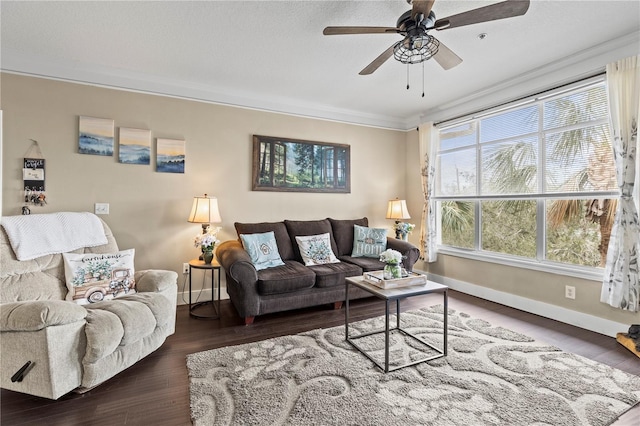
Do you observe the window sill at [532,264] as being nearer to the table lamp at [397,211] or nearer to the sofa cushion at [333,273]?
the table lamp at [397,211]

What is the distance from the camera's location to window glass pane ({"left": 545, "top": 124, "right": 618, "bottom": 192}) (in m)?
2.89

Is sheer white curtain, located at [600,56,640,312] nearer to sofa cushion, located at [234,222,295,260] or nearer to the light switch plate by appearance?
sofa cushion, located at [234,222,295,260]

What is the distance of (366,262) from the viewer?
3791 mm

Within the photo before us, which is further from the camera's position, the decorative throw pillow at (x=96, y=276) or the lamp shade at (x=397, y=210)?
the lamp shade at (x=397, y=210)

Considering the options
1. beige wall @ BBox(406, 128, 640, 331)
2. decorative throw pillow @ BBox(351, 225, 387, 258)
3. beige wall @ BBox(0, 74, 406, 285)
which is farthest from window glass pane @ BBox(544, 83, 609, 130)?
beige wall @ BBox(0, 74, 406, 285)

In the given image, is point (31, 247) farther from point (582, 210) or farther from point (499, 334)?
point (582, 210)

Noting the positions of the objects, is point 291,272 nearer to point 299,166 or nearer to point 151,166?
point 299,166

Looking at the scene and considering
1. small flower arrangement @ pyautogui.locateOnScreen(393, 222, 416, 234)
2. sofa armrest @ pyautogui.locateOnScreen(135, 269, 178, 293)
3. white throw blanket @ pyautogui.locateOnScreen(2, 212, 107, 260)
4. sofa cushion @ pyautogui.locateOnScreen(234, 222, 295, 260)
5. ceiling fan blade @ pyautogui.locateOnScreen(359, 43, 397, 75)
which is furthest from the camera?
small flower arrangement @ pyautogui.locateOnScreen(393, 222, 416, 234)

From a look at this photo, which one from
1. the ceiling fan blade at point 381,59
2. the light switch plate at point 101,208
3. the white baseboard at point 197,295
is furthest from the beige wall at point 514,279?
the light switch plate at point 101,208

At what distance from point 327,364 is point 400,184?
11.8 feet

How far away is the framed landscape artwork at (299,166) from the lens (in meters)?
4.08

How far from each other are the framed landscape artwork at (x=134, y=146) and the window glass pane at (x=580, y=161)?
14.7 feet

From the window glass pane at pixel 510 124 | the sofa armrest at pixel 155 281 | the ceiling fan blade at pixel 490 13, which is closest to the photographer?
the ceiling fan blade at pixel 490 13

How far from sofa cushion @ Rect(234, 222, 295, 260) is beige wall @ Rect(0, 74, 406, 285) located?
250 millimetres
